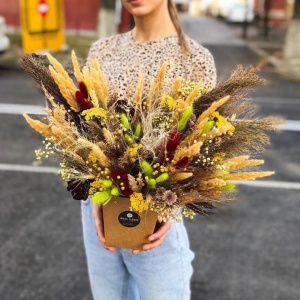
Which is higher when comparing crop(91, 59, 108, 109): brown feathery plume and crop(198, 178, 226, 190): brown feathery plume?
crop(91, 59, 108, 109): brown feathery plume

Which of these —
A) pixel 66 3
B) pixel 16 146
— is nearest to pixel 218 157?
pixel 16 146

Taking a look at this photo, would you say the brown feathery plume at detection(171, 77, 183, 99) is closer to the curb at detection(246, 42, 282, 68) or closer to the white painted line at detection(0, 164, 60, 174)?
the white painted line at detection(0, 164, 60, 174)

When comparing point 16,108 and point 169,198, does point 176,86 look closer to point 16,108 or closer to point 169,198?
point 169,198

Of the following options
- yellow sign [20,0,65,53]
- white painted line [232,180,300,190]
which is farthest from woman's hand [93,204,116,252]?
yellow sign [20,0,65,53]

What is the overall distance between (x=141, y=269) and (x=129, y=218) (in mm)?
322

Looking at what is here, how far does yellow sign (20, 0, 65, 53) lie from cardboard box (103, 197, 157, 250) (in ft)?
32.1

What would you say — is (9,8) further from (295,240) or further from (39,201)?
(295,240)

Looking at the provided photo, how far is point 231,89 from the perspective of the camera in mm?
1515

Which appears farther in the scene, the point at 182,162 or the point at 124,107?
the point at 124,107

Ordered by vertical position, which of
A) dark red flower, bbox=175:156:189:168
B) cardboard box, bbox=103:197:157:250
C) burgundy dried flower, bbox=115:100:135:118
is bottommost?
cardboard box, bbox=103:197:157:250

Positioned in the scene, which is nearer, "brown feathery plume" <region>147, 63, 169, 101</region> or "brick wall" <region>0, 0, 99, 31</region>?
"brown feathery plume" <region>147, 63, 169, 101</region>

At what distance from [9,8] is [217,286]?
54.1ft

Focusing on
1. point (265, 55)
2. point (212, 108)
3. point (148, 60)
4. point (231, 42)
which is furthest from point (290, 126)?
point (231, 42)

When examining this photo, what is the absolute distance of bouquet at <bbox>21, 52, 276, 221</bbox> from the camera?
1.44 meters
